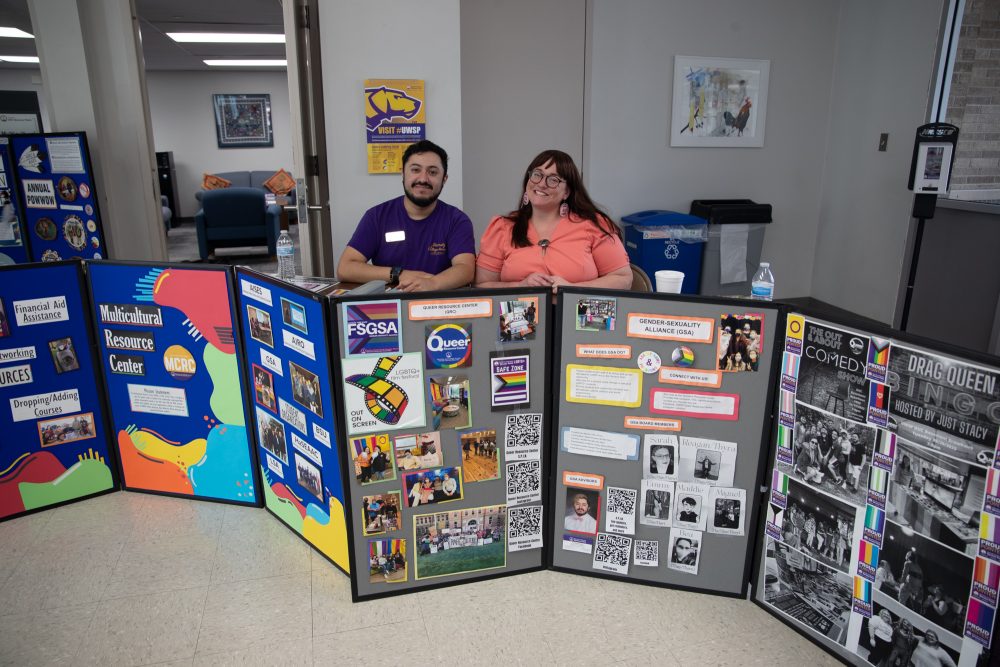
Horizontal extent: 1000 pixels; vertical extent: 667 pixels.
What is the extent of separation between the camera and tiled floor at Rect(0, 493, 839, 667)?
2078mm

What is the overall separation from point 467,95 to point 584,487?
356cm

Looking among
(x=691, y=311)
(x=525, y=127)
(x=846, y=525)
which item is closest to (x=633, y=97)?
(x=525, y=127)

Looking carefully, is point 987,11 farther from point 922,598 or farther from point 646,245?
point 922,598

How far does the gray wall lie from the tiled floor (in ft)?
10.9

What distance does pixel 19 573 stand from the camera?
2.43 metres

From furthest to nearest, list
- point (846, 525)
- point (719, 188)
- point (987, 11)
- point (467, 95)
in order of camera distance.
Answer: point (719, 188) < point (467, 95) < point (987, 11) < point (846, 525)

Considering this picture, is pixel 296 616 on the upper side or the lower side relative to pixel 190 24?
lower

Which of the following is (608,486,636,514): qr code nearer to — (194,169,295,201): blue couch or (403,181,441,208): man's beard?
(403,181,441,208): man's beard

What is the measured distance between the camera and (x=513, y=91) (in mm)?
5078

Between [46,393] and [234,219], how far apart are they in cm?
589

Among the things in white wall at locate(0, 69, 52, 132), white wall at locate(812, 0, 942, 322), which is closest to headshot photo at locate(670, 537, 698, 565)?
white wall at locate(812, 0, 942, 322)

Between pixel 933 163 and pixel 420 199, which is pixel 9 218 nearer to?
pixel 420 199

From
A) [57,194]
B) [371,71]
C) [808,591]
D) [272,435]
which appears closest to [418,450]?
[272,435]

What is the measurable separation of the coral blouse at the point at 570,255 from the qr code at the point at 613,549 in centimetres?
106
